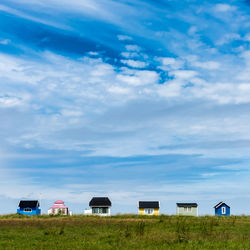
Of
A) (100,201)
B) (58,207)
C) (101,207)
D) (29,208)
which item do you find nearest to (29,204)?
(29,208)

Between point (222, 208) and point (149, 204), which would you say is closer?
point (222, 208)

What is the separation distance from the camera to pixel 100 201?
83.9 m

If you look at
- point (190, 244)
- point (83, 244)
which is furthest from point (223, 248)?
point (83, 244)

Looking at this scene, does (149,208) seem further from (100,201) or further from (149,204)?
(100,201)

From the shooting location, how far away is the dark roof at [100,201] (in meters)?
83.1

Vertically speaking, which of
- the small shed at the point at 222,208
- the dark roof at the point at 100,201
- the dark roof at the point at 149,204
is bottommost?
the small shed at the point at 222,208

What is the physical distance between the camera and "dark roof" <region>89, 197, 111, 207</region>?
3273 inches

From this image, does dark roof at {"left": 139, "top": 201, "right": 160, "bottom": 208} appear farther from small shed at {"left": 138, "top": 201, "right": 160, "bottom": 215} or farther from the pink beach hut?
the pink beach hut

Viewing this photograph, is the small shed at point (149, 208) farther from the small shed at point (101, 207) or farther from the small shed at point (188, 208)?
the small shed at point (101, 207)

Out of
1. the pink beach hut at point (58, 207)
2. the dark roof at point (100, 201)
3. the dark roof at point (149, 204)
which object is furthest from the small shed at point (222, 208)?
the pink beach hut at point (58, 207)

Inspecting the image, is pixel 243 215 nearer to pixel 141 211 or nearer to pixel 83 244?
pixel 141 211

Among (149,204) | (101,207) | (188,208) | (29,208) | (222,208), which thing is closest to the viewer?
(222,208)

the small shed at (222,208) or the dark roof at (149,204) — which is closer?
the small shed at (222,208)

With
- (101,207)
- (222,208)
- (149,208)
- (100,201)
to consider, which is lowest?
(222,208)
